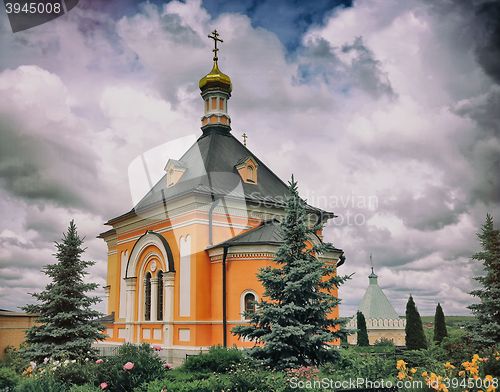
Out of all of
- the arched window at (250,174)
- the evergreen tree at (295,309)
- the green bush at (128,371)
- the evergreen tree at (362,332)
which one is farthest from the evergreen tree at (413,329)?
the green bush at (128,371)

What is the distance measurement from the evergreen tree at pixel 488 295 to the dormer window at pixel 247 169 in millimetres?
8859

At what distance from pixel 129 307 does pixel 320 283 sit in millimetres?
11212

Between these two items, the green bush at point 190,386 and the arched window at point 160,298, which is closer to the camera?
the green bush at point 190,386

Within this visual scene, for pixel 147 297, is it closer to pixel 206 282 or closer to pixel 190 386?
pixel 206 282

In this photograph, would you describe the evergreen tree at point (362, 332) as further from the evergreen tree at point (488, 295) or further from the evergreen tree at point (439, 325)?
the evergreen tree at point (488, 295)

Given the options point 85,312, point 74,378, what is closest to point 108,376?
point 74,378

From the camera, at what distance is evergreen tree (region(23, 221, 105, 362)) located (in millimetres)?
15289

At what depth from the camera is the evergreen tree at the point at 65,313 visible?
15289 millimetres

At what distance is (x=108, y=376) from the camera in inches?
380

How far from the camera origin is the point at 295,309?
37.6 feet

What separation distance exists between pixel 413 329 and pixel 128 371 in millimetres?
17547

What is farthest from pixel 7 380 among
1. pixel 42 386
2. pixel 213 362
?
pixel 213 362

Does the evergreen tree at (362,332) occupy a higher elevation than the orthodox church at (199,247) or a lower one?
lower

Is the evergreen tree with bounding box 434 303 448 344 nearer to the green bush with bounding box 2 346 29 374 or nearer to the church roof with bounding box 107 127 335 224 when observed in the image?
the church roof with bounding box 107 127 335 224
